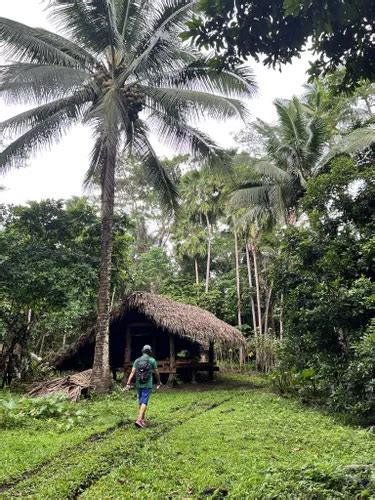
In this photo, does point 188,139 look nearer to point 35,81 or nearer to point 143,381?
point 35,81

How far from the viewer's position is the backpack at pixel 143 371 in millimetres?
7477

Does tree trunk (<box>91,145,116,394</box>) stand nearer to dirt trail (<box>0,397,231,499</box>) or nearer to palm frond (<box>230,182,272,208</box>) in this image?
dirt trail (<box>0,397,231,499</box>)

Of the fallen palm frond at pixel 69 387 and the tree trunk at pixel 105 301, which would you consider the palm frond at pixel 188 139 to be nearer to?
the tree trunk at pixel 105 301

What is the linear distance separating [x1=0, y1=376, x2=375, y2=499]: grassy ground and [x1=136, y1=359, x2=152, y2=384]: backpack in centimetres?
79

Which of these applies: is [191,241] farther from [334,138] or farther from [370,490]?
[370,490]

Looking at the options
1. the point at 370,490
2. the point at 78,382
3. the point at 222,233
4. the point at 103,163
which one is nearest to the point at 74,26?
the point at 103,163

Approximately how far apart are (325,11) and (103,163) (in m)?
9.47

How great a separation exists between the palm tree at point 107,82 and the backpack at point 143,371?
11.4ft

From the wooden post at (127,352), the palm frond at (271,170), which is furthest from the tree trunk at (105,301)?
the palm frond at (271,170)

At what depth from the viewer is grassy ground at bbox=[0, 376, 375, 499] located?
3.71 m

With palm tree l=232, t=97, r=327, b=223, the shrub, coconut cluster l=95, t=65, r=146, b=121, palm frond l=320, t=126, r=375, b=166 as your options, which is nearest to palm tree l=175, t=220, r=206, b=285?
palm tree l=232, t=97, r=327, b=223

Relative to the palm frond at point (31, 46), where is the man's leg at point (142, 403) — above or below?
below

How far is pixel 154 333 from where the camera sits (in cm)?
1495

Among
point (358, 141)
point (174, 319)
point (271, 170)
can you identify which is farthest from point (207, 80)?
point (174, 319)
